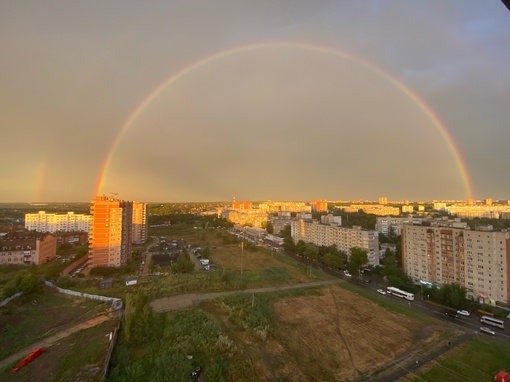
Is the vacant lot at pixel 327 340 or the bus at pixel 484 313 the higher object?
the vacant lot at pixel 327 340

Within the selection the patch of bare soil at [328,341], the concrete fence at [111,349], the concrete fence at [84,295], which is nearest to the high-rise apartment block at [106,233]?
the concrete fence at [84,295]

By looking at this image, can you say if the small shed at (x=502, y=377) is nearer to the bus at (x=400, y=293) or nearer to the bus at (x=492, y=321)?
the bus at (x=492, y=321)

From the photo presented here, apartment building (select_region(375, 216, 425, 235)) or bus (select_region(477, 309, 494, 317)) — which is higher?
apartment building (select_region(375, 216, 425, 235))

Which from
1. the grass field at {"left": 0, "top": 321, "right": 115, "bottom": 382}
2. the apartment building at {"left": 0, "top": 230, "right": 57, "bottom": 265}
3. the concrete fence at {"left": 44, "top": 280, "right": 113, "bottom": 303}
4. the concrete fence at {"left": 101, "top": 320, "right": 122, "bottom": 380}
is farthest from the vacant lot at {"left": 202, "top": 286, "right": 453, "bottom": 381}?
the apartment building at {"left": 0, "top": 230, "right": 57, "bottom": 265}

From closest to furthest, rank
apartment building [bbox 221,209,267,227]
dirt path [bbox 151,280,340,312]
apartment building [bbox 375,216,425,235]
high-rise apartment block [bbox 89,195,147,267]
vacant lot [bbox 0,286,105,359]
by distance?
vacant lot [bbox 0,286,105,359] → dirt path [bbox 151,280,340,312] → high-rise apartment block [bbox 89,195,147,267] → apartment building [bbox 375,216,425,235] → apartment building [bbox 221,209,267,227]

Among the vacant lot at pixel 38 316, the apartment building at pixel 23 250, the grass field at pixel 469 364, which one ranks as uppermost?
the apartment building at pixel 23 250

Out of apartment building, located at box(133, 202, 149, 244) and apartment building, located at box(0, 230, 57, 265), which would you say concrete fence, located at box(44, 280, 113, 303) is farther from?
apartment building, located at box(133, 202, 149, 244)
